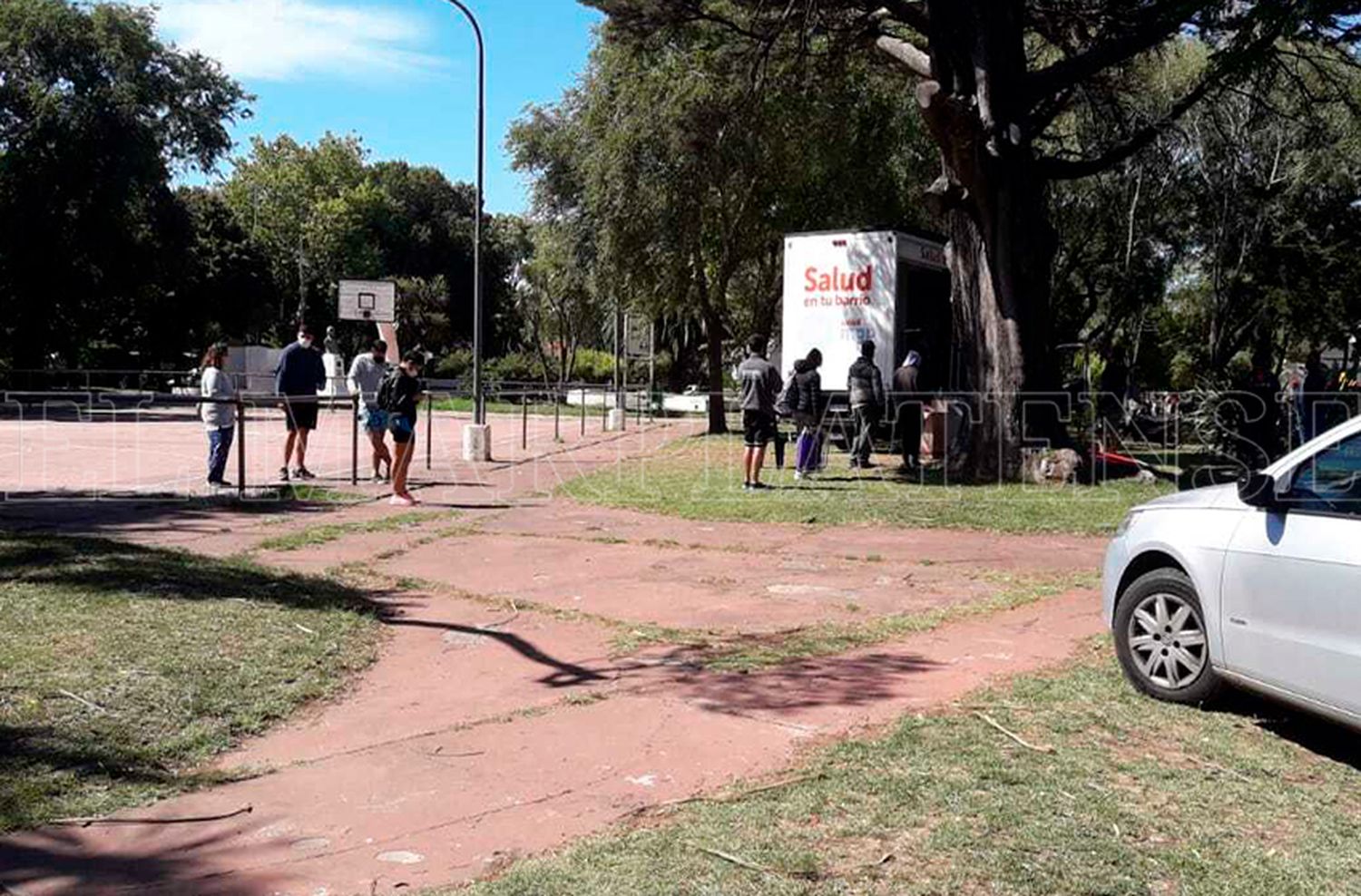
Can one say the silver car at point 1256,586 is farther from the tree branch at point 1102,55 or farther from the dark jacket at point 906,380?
the tree branch at point 1102,55

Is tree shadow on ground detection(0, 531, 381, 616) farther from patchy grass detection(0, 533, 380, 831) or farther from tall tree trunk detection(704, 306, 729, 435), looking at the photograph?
tall tree trunk detection(704, 306, 729, 435)

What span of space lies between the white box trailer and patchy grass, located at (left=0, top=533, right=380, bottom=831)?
11.3m

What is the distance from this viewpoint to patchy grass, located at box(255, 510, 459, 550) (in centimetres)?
1058

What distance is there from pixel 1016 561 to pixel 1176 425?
1285 cm

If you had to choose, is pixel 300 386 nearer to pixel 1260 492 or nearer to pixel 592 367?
pixel 1260 492

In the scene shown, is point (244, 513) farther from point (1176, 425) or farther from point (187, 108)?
point (187, 108)

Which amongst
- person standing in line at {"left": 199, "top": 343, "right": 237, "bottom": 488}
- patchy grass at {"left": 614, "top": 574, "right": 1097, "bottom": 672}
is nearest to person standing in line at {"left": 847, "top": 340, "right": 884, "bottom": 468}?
patchy grass at {"left": 614, "top": 574, "right": 1097, "bottom": 672}

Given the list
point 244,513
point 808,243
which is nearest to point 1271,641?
point 244,513

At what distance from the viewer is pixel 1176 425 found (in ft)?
70.5

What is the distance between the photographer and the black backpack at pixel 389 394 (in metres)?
13.4

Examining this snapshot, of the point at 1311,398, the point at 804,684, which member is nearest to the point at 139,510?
the point at 804,684

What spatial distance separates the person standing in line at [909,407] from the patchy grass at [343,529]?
691 centimetres

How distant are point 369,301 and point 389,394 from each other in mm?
9497

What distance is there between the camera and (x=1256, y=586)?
523 centimetres
